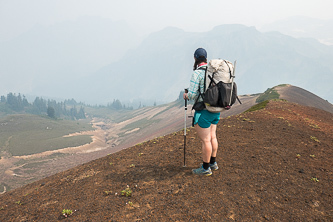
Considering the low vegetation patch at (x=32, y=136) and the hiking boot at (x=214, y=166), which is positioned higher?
the hiking boot at (x=214, y=166)

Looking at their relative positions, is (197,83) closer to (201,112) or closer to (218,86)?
(218,86)

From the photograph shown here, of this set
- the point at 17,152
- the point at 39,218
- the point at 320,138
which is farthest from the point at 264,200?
the point at 17,152

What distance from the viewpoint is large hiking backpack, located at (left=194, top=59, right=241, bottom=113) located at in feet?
18.2

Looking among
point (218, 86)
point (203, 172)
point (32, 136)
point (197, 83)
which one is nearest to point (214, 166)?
point (203, 172)

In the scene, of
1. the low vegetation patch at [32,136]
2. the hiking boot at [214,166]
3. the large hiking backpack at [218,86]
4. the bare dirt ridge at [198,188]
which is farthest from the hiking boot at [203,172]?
the low vegetation patch at [32,136]

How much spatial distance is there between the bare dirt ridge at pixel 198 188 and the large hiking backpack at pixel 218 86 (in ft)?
8.75

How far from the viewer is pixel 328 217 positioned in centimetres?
495

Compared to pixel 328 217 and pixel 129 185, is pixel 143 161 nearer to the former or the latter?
pixel 129 185

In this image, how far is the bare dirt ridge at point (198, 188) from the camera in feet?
17.1

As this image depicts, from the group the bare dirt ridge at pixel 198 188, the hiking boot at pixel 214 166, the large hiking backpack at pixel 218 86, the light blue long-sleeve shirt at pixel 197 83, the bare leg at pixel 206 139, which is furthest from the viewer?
the hiking boot at pixel 214 166

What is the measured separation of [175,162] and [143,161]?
159 centimetres

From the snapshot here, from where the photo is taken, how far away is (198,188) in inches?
239

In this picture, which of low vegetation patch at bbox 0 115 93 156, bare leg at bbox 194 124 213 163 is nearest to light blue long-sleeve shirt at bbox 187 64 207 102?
bare leg at bbox 194 124 213 163

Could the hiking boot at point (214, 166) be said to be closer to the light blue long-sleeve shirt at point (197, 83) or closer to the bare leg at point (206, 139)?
the bare leg at point (206, 139)
